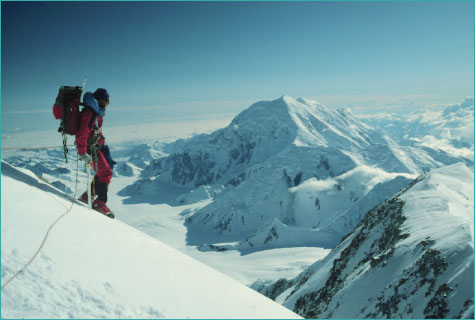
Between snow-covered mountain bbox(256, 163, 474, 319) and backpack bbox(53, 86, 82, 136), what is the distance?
18090mm

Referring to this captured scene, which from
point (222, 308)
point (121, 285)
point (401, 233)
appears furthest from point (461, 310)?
point (121, 285)

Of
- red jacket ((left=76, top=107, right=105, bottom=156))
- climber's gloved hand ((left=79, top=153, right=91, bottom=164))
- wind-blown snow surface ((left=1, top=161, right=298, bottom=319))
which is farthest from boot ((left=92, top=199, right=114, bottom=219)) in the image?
wind-blown snow surface ((left=1, top=161, right=298, bottom=319))

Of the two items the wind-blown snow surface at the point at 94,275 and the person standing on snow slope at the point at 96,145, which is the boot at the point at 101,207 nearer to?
the person standing on snow slope at the point at 96,145

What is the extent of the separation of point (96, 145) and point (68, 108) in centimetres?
167

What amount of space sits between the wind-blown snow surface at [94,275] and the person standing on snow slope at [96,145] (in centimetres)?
261

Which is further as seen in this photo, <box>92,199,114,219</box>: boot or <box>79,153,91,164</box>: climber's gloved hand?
<box>92,199,114,219</box>: boot

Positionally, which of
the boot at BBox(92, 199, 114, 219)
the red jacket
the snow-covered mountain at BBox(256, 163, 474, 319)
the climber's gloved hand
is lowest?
the snow-covered mountain at BBox(256, 163, 474, 319)

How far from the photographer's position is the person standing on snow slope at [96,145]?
8609 mm

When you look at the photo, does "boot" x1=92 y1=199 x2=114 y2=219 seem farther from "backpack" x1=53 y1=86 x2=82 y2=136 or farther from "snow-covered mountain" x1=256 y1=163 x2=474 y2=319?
"snow-covered mountain" x1=256 y1=163 x2=474 y2=319

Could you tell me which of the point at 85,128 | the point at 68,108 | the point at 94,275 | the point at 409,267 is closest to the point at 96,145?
the point at 85,128

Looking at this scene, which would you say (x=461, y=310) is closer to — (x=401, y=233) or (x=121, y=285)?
(x=401, y=233)

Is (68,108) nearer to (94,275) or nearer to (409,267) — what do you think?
(94,275)

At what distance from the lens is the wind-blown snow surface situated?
4.13 m

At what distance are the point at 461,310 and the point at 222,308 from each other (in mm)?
15117
